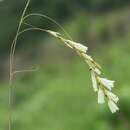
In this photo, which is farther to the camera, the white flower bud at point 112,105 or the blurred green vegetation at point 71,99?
the blurred green vegetation at point 71,99

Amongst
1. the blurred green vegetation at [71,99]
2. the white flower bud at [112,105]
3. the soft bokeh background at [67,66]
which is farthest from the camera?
the soft bokeh background at [67,66]

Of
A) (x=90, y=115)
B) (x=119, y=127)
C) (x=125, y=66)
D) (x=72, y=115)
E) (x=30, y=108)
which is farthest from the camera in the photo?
(x=125, y=66)

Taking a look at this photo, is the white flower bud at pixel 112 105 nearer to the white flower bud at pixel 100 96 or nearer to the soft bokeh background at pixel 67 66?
the white flower bud at pixel 100 96

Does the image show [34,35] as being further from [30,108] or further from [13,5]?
[30,108]

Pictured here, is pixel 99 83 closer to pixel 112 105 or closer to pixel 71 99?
pixel 112 105

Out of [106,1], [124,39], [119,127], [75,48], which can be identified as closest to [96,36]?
[106,1]

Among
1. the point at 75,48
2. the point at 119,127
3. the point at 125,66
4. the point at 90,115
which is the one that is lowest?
the point at 75,48

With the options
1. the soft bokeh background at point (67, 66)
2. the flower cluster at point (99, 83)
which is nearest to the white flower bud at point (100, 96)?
the flower cluster at point (99, 83)

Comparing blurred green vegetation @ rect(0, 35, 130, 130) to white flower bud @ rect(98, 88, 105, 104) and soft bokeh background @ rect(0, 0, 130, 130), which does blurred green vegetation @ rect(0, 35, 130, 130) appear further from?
white flower bud @ rect(98, 88, 105, 104)
